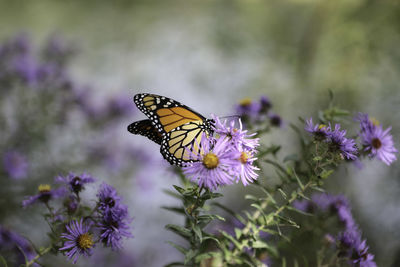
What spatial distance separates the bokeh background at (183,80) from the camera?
6.15 feet

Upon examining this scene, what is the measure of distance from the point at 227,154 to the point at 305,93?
7.53 ft

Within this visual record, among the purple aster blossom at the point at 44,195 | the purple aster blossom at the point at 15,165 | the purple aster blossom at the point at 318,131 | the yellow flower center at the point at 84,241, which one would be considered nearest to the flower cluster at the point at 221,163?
the purple aster blossom at the point at 318,131

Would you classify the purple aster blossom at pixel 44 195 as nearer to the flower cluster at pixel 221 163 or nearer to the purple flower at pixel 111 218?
the purple flower at pixel 111 218

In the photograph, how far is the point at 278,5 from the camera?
3.55m

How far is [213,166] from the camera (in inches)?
31.3

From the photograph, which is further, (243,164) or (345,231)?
(345,231)

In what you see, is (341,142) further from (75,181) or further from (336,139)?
(75,181)

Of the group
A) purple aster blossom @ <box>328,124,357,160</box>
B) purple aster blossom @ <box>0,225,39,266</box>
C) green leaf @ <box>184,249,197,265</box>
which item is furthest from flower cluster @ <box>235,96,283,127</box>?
purple aster blossom @ <box>0,225,39,266</box>

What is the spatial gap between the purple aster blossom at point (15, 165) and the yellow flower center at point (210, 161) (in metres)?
1.26

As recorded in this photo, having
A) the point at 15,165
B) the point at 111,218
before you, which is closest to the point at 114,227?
the point at 111,218

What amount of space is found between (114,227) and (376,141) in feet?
2.47

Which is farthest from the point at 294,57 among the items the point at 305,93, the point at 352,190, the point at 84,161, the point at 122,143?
the point at 84,161

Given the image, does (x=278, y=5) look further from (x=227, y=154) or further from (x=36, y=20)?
(x=227, y=154)

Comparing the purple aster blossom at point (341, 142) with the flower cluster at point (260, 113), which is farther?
the flower cluster at point (260, 113)
